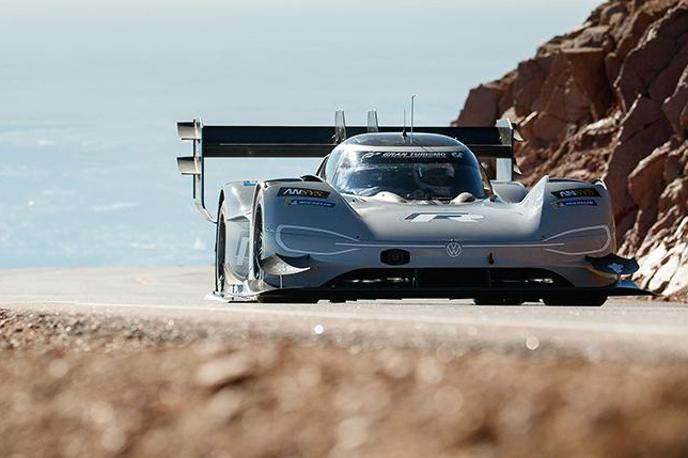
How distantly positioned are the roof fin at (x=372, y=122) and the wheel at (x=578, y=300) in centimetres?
546

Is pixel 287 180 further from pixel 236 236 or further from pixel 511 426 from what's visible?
pixel 511 426

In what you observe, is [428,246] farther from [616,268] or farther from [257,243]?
[616,268]

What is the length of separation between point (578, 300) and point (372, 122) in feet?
19.7

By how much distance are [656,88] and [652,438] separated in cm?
3465

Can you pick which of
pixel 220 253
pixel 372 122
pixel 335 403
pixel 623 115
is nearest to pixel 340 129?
pixel 372 122

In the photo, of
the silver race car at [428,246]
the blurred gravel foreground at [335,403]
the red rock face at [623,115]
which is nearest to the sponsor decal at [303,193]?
the silver race car at [428,246]

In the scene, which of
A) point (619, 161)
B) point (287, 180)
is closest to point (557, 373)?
point (287, 180)

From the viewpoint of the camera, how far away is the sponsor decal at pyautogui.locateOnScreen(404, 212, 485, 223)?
12961 millimetres

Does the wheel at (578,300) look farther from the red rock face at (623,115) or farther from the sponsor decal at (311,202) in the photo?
the red rock face at (623,115)

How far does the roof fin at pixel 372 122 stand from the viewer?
18.5 m

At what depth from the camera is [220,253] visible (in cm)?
1595

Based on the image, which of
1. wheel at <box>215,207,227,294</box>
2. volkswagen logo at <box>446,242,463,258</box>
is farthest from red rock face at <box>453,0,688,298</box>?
volkswagen logo at <box>446,242,463,258</box>

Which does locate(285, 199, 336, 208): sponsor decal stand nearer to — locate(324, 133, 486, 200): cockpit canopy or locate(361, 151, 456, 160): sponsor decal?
locate(324, 133, 486, 200): cockpit canopy

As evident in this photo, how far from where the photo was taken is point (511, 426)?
3.81 m
